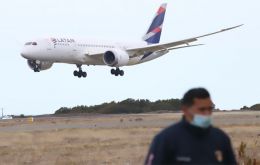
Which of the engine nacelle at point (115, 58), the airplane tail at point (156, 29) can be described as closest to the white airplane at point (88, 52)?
the engine nacelle at point (115, 58)

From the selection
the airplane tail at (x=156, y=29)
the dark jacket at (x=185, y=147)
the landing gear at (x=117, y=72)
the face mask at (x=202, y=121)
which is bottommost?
the dark jacket at (x=185, y=147)

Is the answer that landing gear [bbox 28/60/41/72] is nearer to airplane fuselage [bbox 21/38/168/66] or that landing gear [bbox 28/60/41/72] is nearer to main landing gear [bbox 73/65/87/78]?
airplane fuselage [bbox 21/38/168/66]

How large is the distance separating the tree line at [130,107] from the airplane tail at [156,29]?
6.76 m

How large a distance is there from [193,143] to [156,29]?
61.2m

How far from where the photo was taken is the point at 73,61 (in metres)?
54.5

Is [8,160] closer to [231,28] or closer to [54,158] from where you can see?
[54,158]

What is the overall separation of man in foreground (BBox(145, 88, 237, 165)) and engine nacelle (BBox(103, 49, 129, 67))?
153 feet

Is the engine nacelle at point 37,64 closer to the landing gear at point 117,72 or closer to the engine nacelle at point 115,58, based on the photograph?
the engine nacelle at point 115,58

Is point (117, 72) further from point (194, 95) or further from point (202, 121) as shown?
point (202, 121)

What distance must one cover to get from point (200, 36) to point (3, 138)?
27622 mm

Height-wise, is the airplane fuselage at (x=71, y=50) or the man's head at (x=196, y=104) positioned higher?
the airplane fuselage at (x=71, y=50)

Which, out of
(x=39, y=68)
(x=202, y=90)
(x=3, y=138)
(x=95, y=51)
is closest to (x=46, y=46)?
(x=39, y=68)

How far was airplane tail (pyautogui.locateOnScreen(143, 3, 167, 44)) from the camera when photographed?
64.9 m

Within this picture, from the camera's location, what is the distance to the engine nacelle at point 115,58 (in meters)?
52.2
